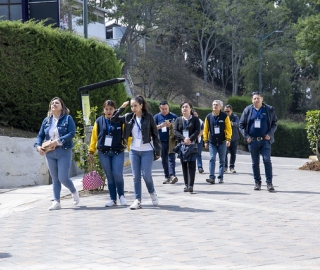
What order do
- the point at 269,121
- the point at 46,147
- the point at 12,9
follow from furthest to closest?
the point at 12,9
the point at 269,121
the point at 46,147

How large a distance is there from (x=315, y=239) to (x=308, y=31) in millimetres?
24426

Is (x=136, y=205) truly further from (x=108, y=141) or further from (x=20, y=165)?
(x=20, y=165)

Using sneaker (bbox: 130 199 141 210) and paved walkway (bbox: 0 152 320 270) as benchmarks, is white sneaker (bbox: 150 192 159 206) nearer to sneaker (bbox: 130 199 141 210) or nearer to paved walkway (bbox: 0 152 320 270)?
paved walkway (bbox: 0 152 320 270)

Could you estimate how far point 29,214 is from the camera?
11.0m

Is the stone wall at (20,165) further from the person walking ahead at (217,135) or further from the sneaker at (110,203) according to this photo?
the sneaker at (110,203)

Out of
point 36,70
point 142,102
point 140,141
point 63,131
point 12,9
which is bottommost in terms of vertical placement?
point 140,141

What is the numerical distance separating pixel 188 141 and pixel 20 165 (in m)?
4.23

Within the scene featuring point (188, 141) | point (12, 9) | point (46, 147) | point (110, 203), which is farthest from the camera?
point (12, 9)

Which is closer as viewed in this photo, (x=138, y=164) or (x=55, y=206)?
(x=138, y=164)

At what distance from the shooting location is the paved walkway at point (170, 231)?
7004mm

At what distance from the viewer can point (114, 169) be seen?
11.3m

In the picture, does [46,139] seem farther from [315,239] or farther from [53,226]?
[315,239]

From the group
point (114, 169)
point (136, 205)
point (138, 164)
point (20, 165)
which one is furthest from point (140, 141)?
point (20, 165)

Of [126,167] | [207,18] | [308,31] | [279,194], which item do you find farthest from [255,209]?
[207,18]
